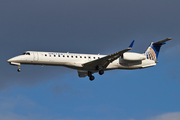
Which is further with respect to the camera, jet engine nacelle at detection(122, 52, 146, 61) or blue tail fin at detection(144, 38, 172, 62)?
blue tail fin at detection(144, 38, 172, 62)

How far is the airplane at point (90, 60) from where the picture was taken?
3834 centimetres

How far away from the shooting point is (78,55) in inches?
1583

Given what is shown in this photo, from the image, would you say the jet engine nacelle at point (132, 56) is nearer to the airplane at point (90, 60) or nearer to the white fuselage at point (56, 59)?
the airplane at point (90, 60)

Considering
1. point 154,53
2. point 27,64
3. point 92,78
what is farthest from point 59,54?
point 154,53

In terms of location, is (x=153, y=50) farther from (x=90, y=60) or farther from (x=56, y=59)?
(x=56, y=59)

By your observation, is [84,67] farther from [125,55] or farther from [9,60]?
[9,60]

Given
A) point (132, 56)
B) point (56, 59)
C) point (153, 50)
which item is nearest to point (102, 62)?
point (132, 56)

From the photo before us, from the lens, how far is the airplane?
126 feet

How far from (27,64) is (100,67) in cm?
908

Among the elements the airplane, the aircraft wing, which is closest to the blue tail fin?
the airplane

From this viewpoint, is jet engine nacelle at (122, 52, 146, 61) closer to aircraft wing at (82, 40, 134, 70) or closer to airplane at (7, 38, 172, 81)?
airplane at (7, 38, 172, 81)

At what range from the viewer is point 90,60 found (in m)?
40.9

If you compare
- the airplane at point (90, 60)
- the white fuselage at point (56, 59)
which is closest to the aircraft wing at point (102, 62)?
the airplane at point (90, 60)

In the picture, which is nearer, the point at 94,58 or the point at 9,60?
the point at 9,60
